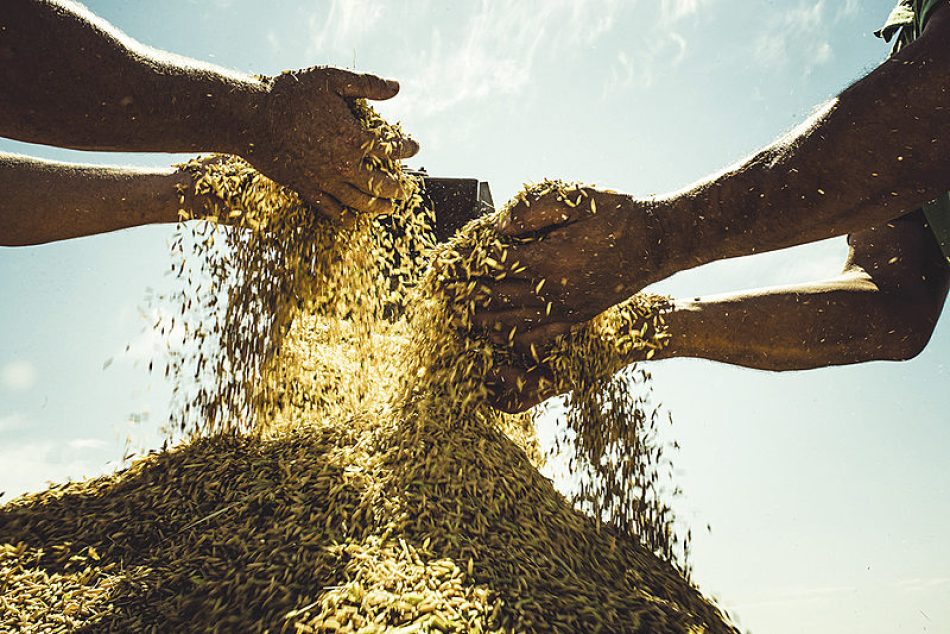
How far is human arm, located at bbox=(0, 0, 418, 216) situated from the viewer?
5.77 ft

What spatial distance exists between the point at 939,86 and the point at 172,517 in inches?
101

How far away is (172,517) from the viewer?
1959 mm

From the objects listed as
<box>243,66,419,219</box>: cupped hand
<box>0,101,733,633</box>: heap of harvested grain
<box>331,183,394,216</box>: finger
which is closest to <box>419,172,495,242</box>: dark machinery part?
<box>0,101,733,633</box>: heap of harvested grain

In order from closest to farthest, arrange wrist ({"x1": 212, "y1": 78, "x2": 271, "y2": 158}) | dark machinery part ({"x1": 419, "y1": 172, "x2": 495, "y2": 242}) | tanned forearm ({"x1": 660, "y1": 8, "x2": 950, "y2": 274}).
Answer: tanned forearm ({"x1": 660, "y1": 8, "x2": 950, "y2": 274})
wrist ({"x1": 212, "y1": 78, "x2": 271, "y2": 158})
dark machinery part ({"x1": 419, "y1": 172, "x2": 495, "y2": 242})

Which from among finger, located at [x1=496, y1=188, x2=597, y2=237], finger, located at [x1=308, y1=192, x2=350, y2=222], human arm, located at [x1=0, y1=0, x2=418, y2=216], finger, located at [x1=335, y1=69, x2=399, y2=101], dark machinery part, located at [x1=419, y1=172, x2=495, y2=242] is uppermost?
dark machinery part, located at [x1=419, y1=172, x2=495, y2=242]

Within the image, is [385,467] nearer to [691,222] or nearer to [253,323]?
[253,323]

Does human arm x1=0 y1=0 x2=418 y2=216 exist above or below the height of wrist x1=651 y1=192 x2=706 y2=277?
above

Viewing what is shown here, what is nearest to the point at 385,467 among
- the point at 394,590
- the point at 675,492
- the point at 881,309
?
the point at 394,590

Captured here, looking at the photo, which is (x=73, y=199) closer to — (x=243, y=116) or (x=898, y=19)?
(x=243, y=116)

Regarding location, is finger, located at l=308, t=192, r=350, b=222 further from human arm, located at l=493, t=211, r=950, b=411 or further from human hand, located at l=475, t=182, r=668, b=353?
human arm, located at l=493, t=211, r=950, b=411

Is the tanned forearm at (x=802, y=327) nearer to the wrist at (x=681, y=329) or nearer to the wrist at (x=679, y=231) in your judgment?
the wrist at (x=681, y=329)

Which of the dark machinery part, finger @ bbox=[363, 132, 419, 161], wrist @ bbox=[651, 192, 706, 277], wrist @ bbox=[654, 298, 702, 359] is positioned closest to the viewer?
wrist @ bbox=[651, 192, 706, 277]

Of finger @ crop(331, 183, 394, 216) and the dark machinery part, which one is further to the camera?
the dark machinery part

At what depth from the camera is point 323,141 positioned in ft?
7.43
